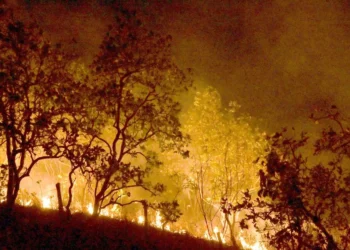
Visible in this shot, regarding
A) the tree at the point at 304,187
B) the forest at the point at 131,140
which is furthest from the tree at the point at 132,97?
the tree at the point at 304,187

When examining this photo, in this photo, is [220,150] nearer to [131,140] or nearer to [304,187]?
[131,140]

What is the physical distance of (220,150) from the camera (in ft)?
68.5

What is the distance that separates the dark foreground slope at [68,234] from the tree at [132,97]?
3.57 ft

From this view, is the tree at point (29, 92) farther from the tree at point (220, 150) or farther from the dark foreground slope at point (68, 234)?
the tree at point (220, 150)

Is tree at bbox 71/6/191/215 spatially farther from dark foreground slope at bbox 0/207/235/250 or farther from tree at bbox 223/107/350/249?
tree at bbox 223/107/350/249

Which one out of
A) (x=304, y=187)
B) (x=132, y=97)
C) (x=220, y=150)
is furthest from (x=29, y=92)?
(x=220, y=150)

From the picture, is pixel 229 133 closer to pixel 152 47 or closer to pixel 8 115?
pixel 152 47

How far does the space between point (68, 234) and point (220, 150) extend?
11.6m

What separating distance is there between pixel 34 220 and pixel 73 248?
87.6 inches

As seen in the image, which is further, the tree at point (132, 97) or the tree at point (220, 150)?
the tree at point (220, 150)

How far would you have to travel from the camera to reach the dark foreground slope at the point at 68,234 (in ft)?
31.6

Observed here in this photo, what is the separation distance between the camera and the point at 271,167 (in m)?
6.70

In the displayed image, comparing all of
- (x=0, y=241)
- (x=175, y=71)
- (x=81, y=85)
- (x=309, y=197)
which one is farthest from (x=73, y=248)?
(x=175, y=71)

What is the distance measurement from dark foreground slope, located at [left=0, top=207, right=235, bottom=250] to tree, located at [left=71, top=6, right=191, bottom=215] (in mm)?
1088
